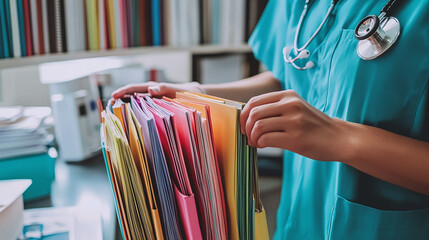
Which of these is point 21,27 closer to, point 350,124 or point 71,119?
point 71,119

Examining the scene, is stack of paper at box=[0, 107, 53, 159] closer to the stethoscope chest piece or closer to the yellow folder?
the yellow folder

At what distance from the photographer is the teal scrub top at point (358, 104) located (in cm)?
61

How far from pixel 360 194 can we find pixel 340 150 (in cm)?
21

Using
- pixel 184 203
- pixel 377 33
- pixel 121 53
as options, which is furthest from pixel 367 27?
pixel 121 53

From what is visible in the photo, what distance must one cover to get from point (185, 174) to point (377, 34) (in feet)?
1.30

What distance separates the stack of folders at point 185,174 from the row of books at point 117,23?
32.0 inches

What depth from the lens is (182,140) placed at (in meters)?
0.54

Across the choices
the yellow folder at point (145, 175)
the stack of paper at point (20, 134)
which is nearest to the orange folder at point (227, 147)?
the yellow folder at point (145, 175)

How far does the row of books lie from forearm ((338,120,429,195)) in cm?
106

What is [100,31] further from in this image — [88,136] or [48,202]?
[48,202]

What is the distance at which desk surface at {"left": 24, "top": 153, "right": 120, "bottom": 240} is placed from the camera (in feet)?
2.99

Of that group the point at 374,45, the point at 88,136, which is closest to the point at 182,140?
the point at 374,45

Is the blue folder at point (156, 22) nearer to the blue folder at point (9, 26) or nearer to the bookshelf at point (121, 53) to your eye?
the bookshelf at point (121, 53)

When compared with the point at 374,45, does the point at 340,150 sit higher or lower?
lower
